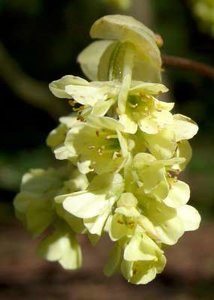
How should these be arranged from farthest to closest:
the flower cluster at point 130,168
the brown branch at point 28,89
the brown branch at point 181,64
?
the brown branch at point 28,89 → the brown branch at point 181,64 → the flower cluster at point 130,168

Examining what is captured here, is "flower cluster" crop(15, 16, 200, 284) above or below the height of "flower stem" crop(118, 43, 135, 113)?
below

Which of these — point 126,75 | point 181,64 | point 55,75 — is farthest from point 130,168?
point 55,75

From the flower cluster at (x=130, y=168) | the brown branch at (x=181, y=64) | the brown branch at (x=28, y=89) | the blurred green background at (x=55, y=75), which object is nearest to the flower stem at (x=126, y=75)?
the flower cluster at (x=130, y=168)

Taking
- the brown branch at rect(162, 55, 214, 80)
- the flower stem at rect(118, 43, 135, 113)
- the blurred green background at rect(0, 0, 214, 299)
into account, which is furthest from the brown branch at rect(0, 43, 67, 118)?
the flower stem at rect(118, 43, 135, 113)

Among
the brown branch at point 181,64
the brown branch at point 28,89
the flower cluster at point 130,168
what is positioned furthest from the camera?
the brown branch at point 28,89

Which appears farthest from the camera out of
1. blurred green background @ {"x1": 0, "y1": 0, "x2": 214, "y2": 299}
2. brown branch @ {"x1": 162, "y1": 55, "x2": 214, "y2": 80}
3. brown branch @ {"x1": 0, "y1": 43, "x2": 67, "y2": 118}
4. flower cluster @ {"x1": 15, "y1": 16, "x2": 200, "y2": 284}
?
blurred green background @ {"x1": 0, "y1": 0, "x2": 214, "y2": 299}

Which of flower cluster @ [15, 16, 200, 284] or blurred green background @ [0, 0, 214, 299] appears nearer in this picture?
flower cluster @ [15, 16, 200, 284]

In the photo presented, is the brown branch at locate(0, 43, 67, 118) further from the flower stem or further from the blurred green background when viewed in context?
the flower stem

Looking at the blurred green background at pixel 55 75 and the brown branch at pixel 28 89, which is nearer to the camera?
the brown branch at pixel 28 89

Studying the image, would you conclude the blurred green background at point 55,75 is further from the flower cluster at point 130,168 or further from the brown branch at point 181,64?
the flower cluster at point 130,168

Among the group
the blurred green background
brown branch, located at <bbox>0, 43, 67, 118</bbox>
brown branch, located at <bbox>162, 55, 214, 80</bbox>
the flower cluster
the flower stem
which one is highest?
the flower stem
